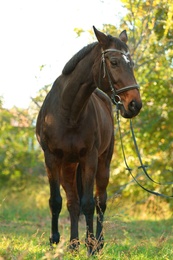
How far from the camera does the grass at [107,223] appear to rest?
6.34m

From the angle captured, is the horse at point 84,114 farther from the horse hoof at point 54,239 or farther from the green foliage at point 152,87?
the green foliage at point 152,87

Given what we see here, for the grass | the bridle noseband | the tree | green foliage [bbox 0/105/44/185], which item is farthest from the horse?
green foliage [bbox 0/105/44/185]

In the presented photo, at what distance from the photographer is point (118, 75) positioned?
216 inches

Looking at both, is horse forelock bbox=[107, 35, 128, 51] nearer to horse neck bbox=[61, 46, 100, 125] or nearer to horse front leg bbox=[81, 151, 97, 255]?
horse neck bbox=[61, 46, 100, 125]

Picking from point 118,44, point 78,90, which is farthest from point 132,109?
point 78,90

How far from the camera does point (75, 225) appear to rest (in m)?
6.35

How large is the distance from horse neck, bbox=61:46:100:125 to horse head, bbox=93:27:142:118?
155 mm

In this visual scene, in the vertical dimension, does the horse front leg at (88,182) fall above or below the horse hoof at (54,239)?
above

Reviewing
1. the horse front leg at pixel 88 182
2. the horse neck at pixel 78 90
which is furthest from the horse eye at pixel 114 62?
the horse front leg at pixel 88 182

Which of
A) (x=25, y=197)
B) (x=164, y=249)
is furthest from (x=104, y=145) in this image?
(x=25, y=197)

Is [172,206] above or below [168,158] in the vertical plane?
below

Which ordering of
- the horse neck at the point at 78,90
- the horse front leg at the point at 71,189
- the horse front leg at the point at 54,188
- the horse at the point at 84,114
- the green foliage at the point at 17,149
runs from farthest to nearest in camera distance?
the green foliage at the point at 17,149
the horse front leg at the point at 71,189
the horse front leg at the point at 54,188
the horse neck at the point at 78,90
the horse at the point at 84,114

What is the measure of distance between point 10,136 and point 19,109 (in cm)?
166

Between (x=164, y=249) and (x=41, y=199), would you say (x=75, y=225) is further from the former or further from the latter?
(x=41, y=199)
